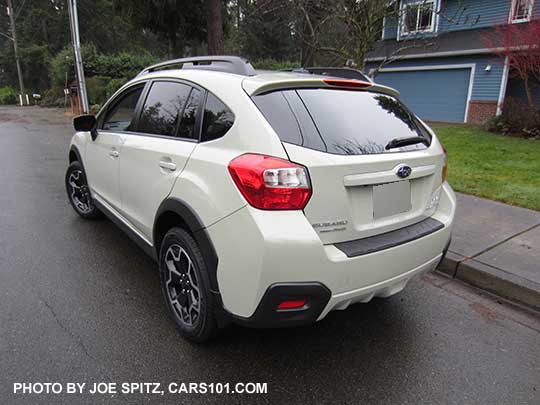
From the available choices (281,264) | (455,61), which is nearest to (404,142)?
(281,264)

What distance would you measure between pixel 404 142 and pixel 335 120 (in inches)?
19.8

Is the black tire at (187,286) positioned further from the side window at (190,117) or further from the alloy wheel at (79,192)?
the alloy wheel at (79,192)

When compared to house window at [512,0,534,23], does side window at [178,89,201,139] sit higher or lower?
lower

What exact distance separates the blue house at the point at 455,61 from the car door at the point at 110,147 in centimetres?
1265

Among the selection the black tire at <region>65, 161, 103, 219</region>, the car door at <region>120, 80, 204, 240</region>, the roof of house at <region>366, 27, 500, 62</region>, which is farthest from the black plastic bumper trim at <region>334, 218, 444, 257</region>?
the roof of house at <region>366, 27, 500, 62</region>

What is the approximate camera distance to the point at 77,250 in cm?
378

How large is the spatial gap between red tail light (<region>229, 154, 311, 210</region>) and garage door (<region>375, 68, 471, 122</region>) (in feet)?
54.2

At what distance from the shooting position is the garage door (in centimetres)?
1600

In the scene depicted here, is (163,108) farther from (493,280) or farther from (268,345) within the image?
(493,280)

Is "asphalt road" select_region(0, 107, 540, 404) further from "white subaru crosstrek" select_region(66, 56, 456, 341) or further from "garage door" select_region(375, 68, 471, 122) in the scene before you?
"garage door" select_region(375, 68, 471, 122)

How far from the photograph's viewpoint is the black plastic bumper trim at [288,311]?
187 centimetres

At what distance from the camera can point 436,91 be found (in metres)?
16.8

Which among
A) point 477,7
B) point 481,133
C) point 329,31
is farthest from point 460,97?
point 329,31

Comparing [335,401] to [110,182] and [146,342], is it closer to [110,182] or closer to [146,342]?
[146,342]
